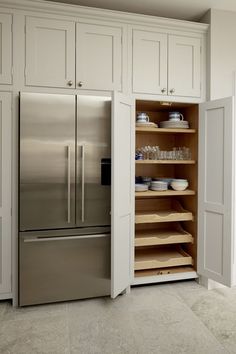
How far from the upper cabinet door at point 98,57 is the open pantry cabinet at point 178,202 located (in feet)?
1.10

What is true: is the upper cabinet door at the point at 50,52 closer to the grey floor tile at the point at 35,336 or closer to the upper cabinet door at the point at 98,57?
the upper cabinet door at the point at 98,57

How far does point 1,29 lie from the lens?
7.79 feet

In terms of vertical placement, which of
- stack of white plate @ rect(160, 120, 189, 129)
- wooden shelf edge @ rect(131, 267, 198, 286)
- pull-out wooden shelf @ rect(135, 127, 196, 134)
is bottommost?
wooden shelf edge @ rect(131, 267, 198, 286)

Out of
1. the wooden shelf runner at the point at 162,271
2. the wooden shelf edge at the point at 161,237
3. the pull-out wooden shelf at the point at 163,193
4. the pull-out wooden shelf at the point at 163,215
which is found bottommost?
the wooden shelf runner at the point at 162,271

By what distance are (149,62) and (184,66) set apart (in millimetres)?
381

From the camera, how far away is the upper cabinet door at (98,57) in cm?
254

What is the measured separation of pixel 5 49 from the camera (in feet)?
7.82

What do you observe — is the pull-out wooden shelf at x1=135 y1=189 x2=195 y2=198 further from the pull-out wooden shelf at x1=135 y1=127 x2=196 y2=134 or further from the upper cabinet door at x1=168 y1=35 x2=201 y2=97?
the upper cabinet door at x1=168 y1=35 x2=201 y2=97

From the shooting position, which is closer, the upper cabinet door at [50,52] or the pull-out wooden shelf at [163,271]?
the upper cabinet door at [50,52]

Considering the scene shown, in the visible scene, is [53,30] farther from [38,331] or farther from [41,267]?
[38,331]

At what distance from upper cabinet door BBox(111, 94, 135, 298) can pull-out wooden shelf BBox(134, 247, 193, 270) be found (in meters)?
0.28

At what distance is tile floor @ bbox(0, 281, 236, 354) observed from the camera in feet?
6.39

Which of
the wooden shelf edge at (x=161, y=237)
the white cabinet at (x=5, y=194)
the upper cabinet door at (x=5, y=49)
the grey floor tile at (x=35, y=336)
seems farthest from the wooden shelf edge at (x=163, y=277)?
the upper cabinet door at (x=5, y=49)

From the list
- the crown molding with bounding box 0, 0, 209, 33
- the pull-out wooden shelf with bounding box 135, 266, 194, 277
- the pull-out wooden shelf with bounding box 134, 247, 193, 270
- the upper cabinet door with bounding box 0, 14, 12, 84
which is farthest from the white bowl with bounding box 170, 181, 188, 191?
the upper cabinet door with bounding box 0, 14, 12, 84
